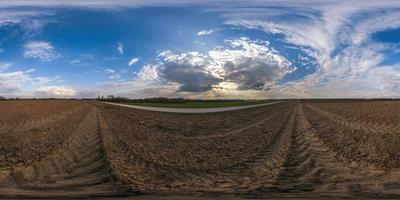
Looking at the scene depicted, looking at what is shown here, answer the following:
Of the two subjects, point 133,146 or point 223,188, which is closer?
point 223,188

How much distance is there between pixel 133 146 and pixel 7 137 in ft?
24.4

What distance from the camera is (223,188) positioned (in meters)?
11.5

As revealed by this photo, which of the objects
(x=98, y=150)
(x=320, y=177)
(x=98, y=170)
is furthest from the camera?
(x=98, y=150)

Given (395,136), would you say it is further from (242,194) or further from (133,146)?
(242,194)

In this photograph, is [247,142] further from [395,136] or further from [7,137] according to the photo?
[7,137]

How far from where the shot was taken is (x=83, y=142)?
2075 cm

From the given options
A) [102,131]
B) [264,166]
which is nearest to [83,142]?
[102,131]

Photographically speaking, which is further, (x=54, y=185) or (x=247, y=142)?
(x=247, y=142)

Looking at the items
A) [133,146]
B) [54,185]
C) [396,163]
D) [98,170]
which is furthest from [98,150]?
[396,163]

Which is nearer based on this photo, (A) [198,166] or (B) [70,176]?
(B) [70,176]

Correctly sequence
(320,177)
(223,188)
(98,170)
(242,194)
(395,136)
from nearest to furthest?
(242,194), (223,188), (320,177), (98,170), (395,136)

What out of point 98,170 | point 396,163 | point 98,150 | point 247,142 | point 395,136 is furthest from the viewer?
point 395,136

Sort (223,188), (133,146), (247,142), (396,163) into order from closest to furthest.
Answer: (223,188), (396,163), (133,146), (247,142)

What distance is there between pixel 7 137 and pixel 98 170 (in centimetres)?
1147
